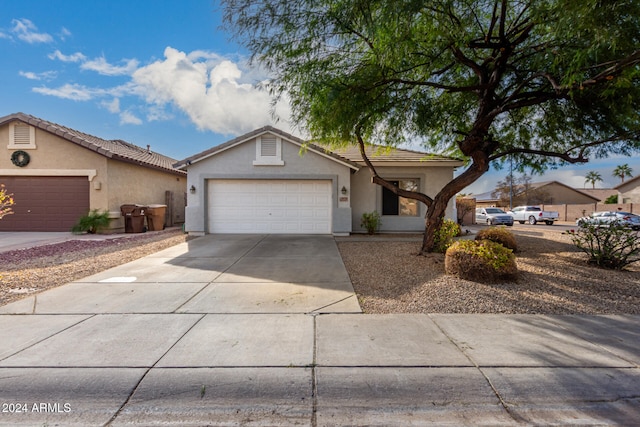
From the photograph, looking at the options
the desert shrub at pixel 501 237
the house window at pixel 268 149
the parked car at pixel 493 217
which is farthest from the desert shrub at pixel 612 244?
the parked car at pixel 493 217

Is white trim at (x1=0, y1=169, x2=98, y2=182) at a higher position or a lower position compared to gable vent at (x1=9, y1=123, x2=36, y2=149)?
lower

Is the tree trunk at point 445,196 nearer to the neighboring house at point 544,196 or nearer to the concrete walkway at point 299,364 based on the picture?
the concrete walkway at point 299,364

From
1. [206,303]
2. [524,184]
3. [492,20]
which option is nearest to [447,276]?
[206,303]

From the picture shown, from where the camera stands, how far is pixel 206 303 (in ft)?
15.7

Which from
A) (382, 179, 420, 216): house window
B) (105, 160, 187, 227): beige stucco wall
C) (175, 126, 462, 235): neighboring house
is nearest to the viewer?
(175, 126, 462, 235): neighboring house

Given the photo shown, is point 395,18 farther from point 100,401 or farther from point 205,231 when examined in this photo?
point 205,231

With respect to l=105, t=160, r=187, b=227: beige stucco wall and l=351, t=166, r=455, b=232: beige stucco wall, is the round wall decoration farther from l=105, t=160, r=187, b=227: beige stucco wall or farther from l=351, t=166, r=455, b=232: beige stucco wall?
l=351, t=166, r=455, b=232: beige stucco wall

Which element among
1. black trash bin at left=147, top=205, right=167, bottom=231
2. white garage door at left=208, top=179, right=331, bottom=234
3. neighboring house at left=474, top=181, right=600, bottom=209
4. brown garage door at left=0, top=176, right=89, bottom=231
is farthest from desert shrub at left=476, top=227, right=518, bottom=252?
neighboring house at left=474, top=181, right=600, bottom=209

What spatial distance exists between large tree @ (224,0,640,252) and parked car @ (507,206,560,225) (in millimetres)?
20411

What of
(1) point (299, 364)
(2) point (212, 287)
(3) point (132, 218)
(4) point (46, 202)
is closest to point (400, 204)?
(2) point (212, 287)

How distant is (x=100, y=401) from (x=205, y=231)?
9887 millimetres

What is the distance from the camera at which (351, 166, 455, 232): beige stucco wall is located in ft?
42.1

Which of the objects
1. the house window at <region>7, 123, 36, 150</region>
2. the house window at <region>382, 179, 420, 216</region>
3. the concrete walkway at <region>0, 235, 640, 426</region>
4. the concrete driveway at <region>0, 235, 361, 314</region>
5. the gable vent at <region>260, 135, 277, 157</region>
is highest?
the house window at <region>7, 123, 36, 150</region>

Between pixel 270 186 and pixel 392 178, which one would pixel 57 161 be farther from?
pixel 392 178
